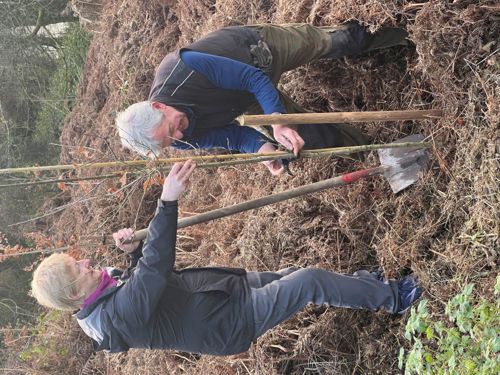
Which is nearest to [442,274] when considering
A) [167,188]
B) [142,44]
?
[167,188]

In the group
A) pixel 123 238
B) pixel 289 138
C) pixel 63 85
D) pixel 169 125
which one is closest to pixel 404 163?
pixel 289 138

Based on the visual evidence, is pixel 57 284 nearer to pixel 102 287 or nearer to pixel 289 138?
pixel 102 287

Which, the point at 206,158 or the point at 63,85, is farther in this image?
the point at 63,85

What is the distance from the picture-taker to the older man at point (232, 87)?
266cm

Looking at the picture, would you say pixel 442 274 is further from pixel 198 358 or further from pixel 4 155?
pixel 4 155

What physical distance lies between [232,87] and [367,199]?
1200 mm

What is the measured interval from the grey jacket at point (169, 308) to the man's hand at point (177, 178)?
0.09 metres

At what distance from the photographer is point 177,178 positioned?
2.35 m

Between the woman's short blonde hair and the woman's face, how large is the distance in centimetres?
2

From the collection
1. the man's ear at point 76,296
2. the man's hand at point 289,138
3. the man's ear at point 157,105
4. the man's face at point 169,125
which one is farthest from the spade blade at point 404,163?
the man's ear at point 76,296

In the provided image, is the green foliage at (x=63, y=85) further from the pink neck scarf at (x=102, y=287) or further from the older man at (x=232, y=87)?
the pink neck scarf at (x=102, y=287)

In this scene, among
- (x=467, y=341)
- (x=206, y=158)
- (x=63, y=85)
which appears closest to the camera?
(x=467, y=341)

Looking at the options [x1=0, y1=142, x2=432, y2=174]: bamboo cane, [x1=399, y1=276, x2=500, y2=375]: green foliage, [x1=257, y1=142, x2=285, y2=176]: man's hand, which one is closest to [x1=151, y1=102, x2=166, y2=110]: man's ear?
[x1=0, y1=142, x2=432, y2=174]: bamboo cane

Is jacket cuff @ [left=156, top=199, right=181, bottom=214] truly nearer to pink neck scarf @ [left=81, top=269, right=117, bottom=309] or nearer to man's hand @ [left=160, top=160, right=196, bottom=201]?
man's hand @ [left=160, top=160, right=196, bottom=201]
